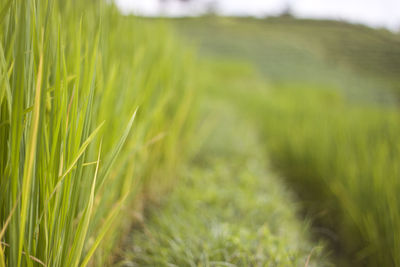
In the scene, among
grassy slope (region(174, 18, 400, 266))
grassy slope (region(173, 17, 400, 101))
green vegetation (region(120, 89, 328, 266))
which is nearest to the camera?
green vegetation (region(120, 89, 328, 266))

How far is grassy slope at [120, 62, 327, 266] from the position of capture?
0.65m

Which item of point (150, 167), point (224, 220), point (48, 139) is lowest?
point (224, 220)

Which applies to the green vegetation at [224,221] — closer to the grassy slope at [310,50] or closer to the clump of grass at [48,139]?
the clump of grass at [48,139]

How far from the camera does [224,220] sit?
0.88 m

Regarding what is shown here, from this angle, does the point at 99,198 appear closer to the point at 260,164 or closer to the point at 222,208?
the point at 222,208

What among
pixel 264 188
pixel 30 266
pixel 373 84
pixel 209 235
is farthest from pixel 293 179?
pixel 373 84

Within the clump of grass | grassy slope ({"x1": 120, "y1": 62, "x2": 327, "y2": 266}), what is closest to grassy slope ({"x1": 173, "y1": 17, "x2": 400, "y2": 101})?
grassy slope ({"x1": 120, "y1": 62, "x2": 327, "y2": 266})

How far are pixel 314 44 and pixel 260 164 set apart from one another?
27.6ft

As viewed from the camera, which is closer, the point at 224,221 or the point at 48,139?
the point at 48,139

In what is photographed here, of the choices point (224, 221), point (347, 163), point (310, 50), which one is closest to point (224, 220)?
point (224, 221)

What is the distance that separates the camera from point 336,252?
99cm

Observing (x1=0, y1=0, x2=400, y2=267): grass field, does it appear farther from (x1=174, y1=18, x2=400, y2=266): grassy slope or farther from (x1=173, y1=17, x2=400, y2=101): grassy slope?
(x1=173, y1=17, x2=400, y2=101): grassy slope

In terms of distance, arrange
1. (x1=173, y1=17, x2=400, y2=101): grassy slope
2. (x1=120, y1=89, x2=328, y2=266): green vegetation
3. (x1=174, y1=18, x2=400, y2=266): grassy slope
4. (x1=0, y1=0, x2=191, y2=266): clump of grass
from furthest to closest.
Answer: (x1=173, y1=17, x2=400, y2=101): grassy slope < (x1=174, y1=18, x2=400, y2=266): grassy slope < (x1=120, y1=89, x2=328, y2=266): green vegetation < (x1=0, y1=0, x2=191, y2=266): clump of grass

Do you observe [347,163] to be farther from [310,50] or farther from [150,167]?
[310,50]
